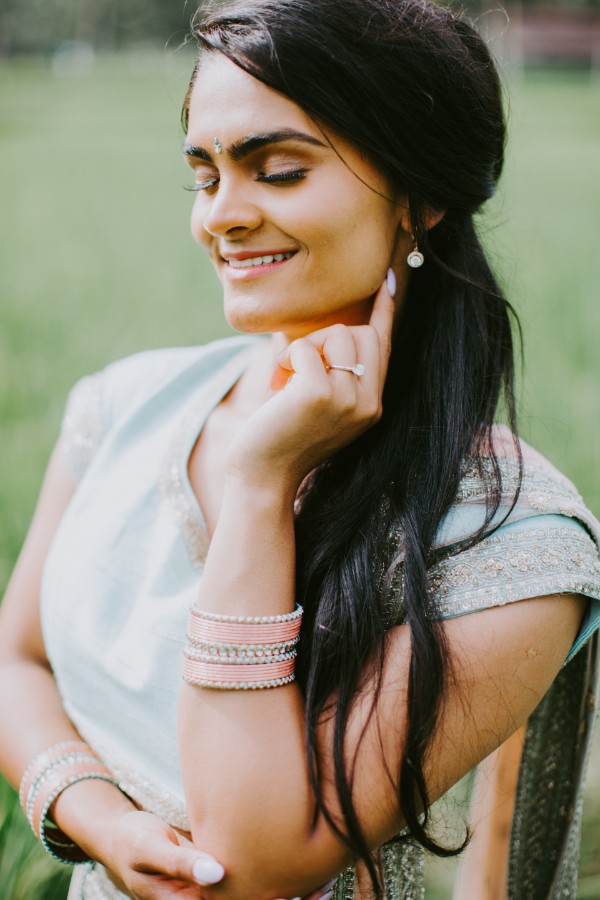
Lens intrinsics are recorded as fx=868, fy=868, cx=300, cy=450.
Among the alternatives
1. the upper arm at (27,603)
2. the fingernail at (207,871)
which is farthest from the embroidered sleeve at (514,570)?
the upper arm at (27,603)

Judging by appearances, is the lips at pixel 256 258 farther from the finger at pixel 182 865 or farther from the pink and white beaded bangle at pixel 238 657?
the finger at pixel 182 865

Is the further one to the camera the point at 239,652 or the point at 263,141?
the point at 263,141

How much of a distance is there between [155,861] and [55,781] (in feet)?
1.02

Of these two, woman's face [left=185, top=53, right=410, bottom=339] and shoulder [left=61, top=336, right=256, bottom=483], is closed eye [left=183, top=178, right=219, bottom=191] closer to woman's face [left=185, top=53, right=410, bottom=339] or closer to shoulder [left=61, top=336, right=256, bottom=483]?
woman's face [left=185, top=53, right=410, bottom=339]

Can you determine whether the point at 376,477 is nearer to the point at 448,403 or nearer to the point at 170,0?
the point at 448,403

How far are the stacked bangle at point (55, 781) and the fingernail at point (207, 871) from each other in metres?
0.36

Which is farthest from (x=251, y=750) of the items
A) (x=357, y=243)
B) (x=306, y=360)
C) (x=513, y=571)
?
(x=357, y=243)

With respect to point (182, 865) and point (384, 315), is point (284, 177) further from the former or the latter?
point (182, 865)

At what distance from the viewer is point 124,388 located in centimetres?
184

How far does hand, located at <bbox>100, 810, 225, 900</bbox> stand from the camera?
48.5 inches

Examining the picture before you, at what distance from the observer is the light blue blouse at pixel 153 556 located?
1.33m

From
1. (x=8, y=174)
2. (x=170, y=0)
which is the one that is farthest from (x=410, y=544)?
(x=170, y=0)

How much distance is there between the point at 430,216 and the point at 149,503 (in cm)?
74

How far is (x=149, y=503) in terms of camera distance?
164 centimetres
